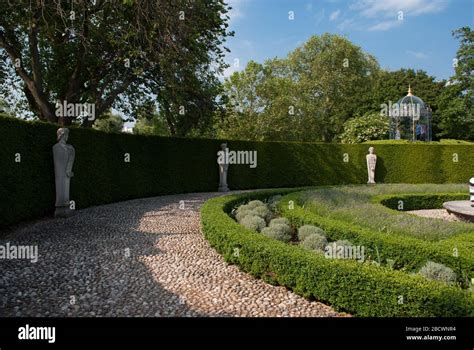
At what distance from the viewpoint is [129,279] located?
4742 mm

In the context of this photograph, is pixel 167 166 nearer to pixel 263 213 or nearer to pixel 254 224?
pixel 263 213

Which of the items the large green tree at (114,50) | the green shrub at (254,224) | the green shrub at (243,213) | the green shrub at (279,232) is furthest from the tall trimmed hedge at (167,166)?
the green shrub at (279,232)

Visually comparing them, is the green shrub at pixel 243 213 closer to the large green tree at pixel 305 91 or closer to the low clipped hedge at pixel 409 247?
the low clipped hedge at pixel 409 247

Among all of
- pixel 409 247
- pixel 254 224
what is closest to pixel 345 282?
pixel 409 247

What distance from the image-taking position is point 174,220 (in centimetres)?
894

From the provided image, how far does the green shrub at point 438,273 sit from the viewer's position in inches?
166

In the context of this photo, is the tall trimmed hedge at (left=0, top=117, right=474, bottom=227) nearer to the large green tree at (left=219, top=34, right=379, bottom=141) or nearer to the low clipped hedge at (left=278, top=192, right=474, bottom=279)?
the low clipped hedge at (left=278, top=192, right=474, bottom=279)

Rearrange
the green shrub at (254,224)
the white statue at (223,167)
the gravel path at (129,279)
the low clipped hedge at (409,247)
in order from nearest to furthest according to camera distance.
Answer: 1. the gravel path at (129,279)
2. the low clipped hedge at (409,247)
3. the green shrub at (254,224)
4. the white statue at (223,167)

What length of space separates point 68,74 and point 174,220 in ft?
28.8

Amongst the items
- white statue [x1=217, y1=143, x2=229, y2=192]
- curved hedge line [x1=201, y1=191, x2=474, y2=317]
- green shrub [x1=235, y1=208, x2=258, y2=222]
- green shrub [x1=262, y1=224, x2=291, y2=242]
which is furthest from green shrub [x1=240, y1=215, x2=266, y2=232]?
white statue [x1=217, y1=143, x2=229, y2=192]

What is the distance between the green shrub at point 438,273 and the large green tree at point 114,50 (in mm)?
7843

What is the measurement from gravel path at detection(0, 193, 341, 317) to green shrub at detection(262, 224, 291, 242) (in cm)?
106

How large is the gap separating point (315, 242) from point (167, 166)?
34.2 feet

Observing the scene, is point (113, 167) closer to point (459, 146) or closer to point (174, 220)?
point (174, 220)
